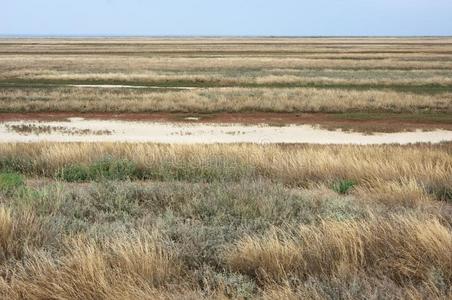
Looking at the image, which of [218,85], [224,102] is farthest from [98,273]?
[218,85]

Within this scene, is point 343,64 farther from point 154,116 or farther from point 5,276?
point 5,276

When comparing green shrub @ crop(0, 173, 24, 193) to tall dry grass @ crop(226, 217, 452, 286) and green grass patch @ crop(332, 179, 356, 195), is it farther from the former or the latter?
green grass patch @ crop(332, 179, 356, 195)

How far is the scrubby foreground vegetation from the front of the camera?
4273 millimetres

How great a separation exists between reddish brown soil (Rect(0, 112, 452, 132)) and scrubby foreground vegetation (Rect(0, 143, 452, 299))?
17.8 meters

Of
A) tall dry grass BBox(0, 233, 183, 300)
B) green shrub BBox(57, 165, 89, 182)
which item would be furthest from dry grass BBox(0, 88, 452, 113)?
tall dry grass BBox(0, 233, 183, 300)

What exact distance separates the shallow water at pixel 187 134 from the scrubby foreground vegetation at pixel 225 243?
43.7 feet

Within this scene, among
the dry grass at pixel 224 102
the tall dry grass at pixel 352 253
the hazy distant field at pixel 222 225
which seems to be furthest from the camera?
the dry grass at pixel 224 102

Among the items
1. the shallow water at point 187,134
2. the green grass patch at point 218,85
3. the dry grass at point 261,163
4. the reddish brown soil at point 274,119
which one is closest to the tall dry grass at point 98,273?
the dry grass at point 261,163

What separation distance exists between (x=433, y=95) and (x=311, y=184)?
102 feet

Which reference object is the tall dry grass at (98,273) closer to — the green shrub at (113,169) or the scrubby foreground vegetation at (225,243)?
A: the scrubby foreground vegetation at (225,243)

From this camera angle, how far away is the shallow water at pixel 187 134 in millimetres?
22656

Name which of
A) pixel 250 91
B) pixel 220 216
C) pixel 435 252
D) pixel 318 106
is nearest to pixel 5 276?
pixel 220 216

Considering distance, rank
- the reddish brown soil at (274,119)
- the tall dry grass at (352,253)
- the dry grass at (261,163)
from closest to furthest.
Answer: the tall dry grass at (352,253) < the dry grass at (261,163) < the reddish brown soil at (274,119)

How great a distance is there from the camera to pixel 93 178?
10.9m
